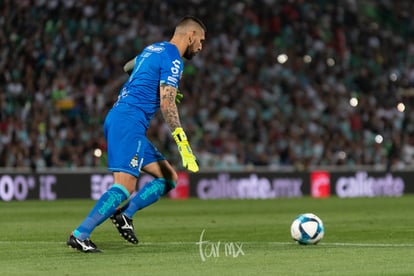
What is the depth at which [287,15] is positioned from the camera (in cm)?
3422

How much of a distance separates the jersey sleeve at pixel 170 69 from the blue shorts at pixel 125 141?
47cm

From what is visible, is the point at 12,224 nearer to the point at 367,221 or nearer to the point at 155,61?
the point at 367,221

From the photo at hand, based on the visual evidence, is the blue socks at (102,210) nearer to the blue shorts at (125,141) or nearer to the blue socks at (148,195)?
the blue shorts at (125,141)

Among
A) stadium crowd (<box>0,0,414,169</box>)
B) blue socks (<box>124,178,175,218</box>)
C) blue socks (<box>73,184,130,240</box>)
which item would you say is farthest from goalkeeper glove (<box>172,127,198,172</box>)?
stadium crowd (<box>0,0,414,169</box>)

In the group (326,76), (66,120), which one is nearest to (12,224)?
(66,120)

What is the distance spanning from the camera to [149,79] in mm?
11266

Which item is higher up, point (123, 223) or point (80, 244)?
point (123, 223)

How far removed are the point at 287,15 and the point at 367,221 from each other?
18.0 metres

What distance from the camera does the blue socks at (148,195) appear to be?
1156cm

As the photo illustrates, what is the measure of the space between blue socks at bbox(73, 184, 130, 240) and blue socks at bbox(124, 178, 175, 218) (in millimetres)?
625

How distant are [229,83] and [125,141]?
66.5 ft

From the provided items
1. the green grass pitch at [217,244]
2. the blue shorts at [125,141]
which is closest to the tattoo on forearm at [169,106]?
the blue shorts at [125,141]

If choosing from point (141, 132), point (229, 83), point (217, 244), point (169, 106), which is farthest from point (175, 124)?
point (229, 83)

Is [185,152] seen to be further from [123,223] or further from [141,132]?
[123,223]
